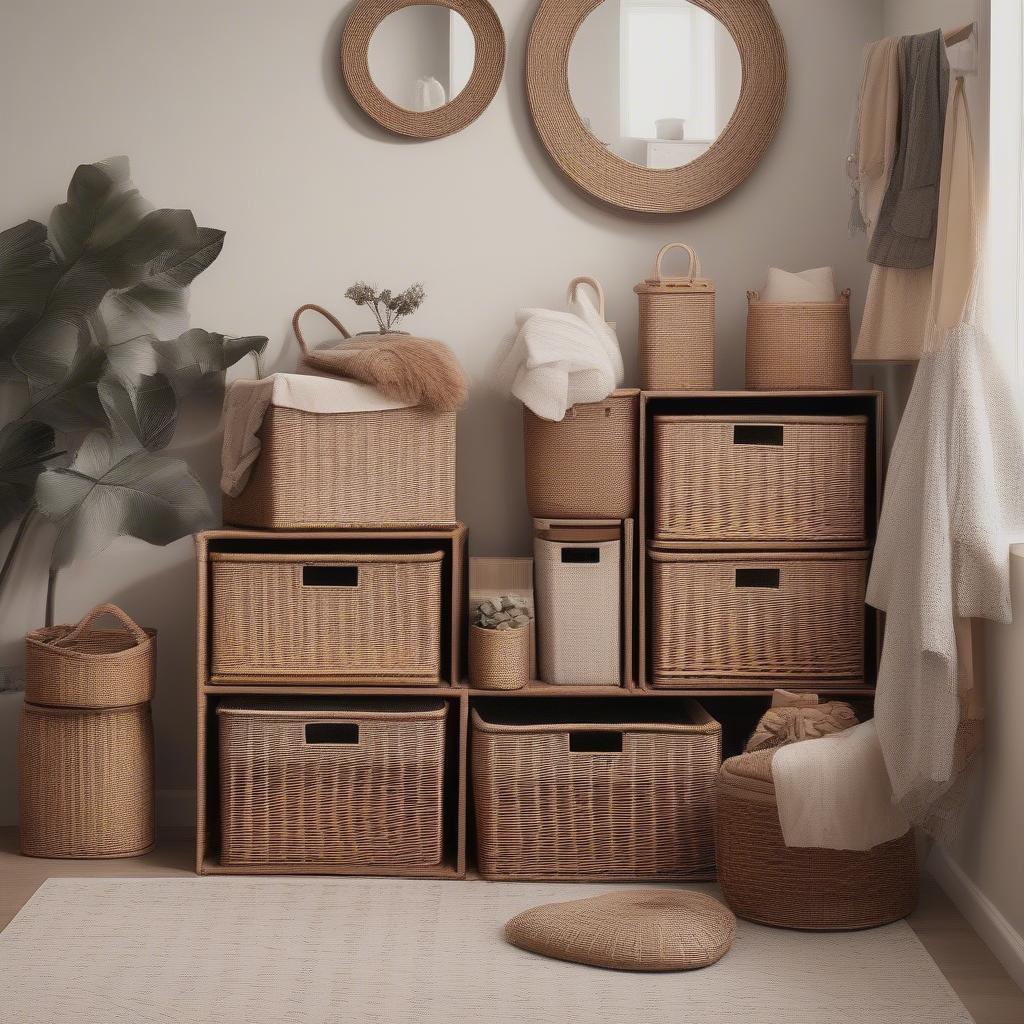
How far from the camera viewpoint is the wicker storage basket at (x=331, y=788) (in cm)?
291

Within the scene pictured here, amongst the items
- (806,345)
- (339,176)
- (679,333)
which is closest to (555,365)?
(679,333)

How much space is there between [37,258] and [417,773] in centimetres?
157

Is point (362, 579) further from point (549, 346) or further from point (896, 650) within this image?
point (896, 650)

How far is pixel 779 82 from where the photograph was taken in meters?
3.24

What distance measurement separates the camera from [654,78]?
3227 millimetres

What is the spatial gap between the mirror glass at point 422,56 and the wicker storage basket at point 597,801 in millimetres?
1605

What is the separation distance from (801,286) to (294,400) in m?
1.25

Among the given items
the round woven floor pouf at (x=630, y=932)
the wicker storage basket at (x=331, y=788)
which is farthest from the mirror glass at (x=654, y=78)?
the round woven floor pouf at (x=630, y=932)

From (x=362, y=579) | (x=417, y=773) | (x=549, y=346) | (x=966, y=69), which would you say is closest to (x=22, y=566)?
(x=362, y=579)

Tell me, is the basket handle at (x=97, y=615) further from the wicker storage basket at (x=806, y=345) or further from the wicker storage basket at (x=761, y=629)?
the wicker storage basket at (x=806, y=345)

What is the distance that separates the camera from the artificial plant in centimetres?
307

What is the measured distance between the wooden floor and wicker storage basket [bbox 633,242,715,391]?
1308mm

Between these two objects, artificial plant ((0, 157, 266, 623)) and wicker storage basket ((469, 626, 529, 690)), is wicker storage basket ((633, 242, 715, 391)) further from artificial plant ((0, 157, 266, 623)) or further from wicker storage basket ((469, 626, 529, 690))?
artificial plant ((0, 157, 266, 623))

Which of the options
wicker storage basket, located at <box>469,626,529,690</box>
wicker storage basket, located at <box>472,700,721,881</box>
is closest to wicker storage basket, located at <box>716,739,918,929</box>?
wicker storage basket, located at <box>472,700,721,881</box>
